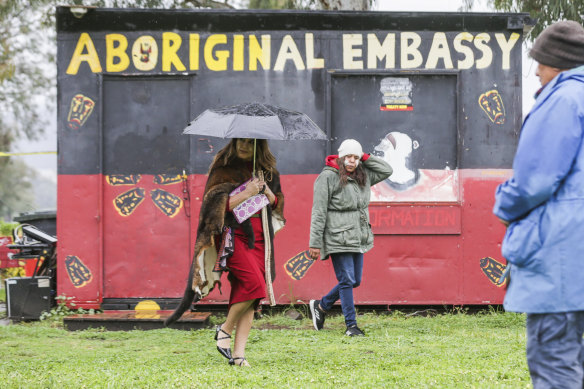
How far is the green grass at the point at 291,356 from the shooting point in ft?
15.8

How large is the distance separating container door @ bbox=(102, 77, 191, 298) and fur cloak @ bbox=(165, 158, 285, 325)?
2768mm

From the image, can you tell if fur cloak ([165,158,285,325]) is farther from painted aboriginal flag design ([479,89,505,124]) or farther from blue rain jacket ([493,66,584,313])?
painted aboriginal flag design ([479,89,505,124])

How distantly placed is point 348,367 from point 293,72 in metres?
4.05

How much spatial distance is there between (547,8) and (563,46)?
402 inches

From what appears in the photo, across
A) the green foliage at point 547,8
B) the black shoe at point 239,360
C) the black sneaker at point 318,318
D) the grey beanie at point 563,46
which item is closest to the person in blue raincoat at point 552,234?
the grey beanie at point 563,46

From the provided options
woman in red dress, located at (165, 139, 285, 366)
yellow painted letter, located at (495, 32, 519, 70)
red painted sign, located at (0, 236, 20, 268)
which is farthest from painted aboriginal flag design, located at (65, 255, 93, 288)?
yellow painted letter, located at (495, 32, 519, 70)

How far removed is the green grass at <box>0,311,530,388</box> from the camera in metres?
4.83

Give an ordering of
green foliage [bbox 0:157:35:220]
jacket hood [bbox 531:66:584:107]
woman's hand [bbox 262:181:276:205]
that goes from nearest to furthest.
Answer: jacket hood [bbox 531:66:584:107], woman's hand [bbox 262:181:276:205], green foliage [bbox 0:157:35:220]

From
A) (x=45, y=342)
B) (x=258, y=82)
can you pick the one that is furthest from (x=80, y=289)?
(x=258, y=82)

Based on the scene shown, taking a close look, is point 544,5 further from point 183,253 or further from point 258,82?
point 183,253

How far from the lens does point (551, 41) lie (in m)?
3.10

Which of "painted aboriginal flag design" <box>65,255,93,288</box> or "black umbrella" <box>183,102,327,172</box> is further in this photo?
"painted aboriginal flag design" <box>65,255,93,288</box>

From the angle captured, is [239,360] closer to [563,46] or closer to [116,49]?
[563,46]

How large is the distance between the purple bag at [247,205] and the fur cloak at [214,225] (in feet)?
0.17
